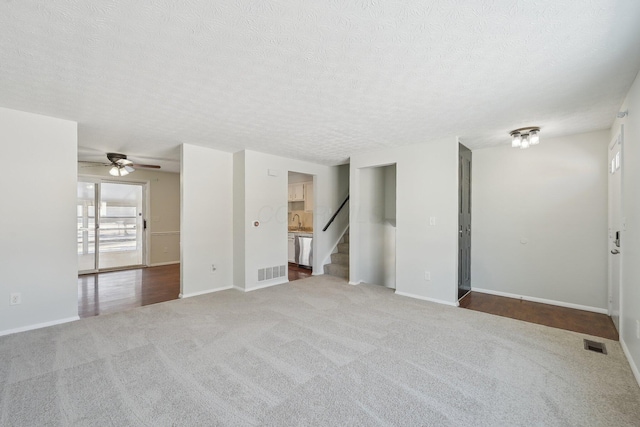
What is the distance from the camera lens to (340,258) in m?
5.99

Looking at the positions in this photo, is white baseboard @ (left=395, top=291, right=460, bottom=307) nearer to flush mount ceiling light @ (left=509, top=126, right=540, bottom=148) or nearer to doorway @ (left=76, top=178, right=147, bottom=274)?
flush mount ceiling light @ (left=509, top=126, right=540, bottom=148)

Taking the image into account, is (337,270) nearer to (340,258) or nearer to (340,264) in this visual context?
(340,264)

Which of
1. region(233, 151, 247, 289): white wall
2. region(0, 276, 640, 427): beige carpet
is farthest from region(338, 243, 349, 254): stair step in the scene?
region(0, 276, 640, 427): beige carpet

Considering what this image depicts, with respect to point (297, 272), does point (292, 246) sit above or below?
above

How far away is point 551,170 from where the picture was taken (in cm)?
394

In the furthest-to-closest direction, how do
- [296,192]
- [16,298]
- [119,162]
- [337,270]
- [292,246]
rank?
1. [296,192]
2. [292,246]
3. [337,270]
4. [119,162]
5. [16,298]

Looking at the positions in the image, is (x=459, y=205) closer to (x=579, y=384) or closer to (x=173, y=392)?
(x=579, y=384)

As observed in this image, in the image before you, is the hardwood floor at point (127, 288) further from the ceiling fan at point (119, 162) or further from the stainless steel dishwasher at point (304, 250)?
the ceiling fan at point (119, 162)

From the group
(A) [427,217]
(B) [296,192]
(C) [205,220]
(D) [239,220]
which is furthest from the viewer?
(B) [296,192]

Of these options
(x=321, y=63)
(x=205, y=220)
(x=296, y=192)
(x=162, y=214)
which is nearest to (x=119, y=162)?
(x=205, y=220)

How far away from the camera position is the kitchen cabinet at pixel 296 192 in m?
7.62

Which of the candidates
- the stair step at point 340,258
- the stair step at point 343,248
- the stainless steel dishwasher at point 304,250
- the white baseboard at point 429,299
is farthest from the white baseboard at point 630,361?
the stainless steel dishwasher at point 304,250

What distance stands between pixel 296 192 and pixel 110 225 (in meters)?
4.53

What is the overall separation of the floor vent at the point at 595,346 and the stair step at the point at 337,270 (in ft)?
11.5
